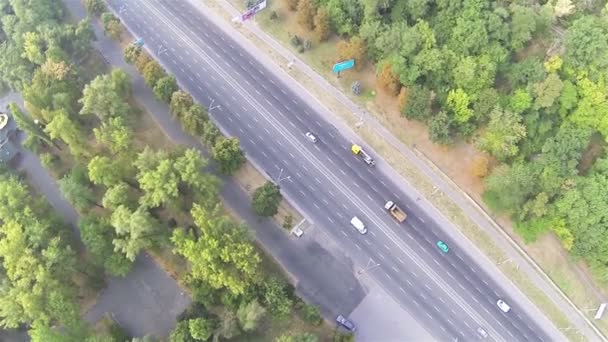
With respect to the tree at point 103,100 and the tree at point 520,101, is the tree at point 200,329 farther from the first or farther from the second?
the tree at point 520,101

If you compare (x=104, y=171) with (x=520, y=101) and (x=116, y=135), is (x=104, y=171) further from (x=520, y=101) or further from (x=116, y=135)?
(x=520, y=101)

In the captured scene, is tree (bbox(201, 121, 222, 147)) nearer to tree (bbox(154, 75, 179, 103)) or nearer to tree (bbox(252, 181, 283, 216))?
tree (bbox(154, 75, 179, 103))

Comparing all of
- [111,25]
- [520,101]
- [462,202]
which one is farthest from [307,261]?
[111,25]

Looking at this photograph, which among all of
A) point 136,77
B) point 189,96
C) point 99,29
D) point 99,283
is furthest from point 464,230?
point 99,29

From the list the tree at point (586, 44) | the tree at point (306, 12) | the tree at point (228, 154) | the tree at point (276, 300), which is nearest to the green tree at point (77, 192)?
the tree at point (228, 154)

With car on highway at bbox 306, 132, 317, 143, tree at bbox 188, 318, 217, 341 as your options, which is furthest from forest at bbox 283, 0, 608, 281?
tree at bbox 188, 318, 217, 341

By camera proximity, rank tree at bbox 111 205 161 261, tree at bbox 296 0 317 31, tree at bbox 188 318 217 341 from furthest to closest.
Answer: tree at bbox 296 0 317 31, tree at bbox 111 205 161 261, tree at bbox 188 318 217 341

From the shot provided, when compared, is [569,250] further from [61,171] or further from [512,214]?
[61,171]
